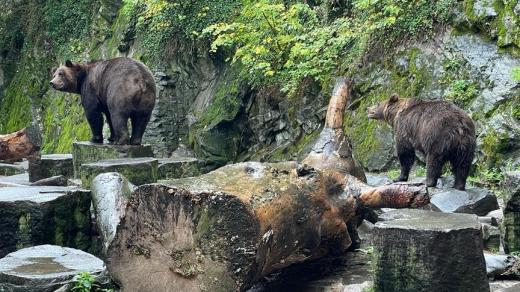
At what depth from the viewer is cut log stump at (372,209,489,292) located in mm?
4434

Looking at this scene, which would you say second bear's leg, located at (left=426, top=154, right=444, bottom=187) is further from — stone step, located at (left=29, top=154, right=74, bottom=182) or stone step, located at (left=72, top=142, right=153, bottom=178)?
stone step, located at (left=29, top=154, right=74, bottom=182)

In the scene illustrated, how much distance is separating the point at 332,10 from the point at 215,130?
354 cm

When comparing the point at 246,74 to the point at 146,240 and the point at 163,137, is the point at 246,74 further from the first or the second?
the point at 146,240

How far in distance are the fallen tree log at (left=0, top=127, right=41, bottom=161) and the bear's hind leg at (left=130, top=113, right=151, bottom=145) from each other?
154cm

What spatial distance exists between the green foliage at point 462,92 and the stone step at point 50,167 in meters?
5.76

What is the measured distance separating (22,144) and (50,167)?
3.84ft

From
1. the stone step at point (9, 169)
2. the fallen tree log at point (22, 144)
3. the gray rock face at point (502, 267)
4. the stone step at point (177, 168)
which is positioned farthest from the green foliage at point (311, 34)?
the gray rock face at point (502, 267)

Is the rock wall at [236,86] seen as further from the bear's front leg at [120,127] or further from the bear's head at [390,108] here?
the bear's front leg at [120,127]

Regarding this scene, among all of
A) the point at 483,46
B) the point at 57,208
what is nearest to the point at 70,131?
the point at 483,46

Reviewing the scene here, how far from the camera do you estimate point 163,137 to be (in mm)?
16500

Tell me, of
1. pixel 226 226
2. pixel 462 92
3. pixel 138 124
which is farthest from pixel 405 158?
pixel 226 226

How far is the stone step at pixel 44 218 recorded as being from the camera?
640 centimetres

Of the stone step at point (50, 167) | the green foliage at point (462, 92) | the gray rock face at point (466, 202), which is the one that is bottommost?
the stone step at point (50, 167)

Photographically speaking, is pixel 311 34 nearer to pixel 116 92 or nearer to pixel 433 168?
pixel 116 92
